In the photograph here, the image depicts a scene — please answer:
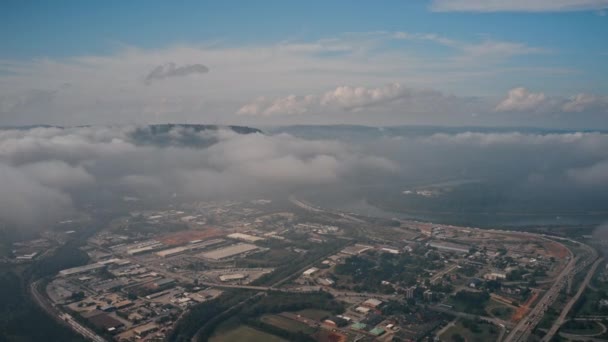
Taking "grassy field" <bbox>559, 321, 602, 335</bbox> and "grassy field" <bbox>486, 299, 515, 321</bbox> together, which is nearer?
"grassy field" <bbox>559, 321, 602, 335</bbox>

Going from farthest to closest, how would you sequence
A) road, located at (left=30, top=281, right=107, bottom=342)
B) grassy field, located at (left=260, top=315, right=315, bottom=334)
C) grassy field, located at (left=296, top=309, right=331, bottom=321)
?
1. grassy field, located at (left=296, top=309, right=331, bottom=321)
2. grassy field, located at (left=260, top=315, right=315, bottom=334)
3. road, located at (left=30, top=281, right=107, bottom=342)

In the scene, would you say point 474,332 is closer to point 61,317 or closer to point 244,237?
point 61,317

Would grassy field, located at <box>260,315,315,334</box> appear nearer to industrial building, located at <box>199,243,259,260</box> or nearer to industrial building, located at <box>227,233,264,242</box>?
industrial building, located at <box>199,243,259,260</box>

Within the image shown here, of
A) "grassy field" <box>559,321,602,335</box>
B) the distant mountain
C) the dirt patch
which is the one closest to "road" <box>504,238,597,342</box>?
the dirt patch

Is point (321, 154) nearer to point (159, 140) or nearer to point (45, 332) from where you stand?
point (159, 140)

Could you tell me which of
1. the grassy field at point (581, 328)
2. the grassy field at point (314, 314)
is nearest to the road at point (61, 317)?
the grassy field at point (314, 314)

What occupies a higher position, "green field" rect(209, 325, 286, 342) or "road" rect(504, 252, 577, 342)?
"road" rect(504, 252, 577, 342)

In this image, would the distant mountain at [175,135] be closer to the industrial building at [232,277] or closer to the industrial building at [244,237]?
the industrial building at [244,237]
